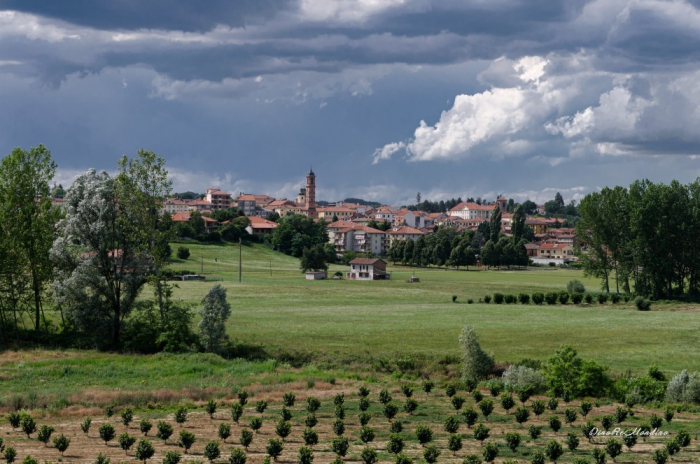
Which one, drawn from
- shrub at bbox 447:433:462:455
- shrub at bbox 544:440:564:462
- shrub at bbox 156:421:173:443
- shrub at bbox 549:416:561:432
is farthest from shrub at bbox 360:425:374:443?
shrub at bbox 549:416:561:432

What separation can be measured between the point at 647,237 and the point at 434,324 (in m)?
43.0

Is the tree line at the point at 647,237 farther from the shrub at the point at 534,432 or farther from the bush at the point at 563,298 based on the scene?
the shrub at the point at 534,432

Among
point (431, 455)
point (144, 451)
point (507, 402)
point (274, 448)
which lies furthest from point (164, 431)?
point (507, 402)

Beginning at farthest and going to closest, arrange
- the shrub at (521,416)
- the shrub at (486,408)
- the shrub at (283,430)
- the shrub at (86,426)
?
the shrub at (486,408) < the shrub at (521,416) < the shrub at (86,426) < the shrub at (283,430)

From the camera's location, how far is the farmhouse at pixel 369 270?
121 meters

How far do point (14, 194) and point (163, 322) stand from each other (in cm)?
1482

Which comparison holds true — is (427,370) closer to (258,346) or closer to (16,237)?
(258,346)

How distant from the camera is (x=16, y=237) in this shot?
164ft

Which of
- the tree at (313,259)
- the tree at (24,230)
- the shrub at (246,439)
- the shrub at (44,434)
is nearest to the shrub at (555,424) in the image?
the shrub at (246,439)

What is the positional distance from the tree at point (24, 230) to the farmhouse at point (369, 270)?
7301cm

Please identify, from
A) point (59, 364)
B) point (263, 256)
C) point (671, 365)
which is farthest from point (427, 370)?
point (263, 256)

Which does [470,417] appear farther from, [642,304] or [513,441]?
[642,304]

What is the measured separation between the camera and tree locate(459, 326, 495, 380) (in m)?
39.2

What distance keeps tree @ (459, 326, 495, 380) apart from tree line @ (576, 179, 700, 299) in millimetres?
56695
